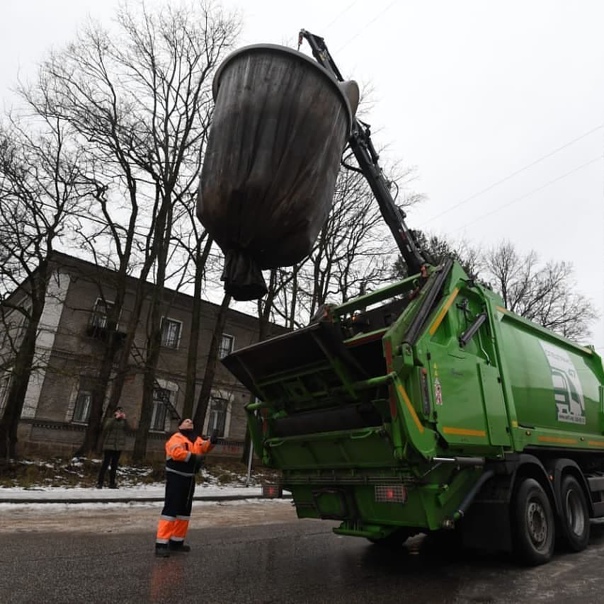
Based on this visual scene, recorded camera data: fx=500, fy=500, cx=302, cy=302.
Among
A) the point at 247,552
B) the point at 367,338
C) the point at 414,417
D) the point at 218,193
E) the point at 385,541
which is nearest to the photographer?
the point at 218,193

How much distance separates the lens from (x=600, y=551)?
5.59m

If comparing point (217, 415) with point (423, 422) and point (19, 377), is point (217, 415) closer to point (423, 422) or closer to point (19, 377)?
point (19, 377)

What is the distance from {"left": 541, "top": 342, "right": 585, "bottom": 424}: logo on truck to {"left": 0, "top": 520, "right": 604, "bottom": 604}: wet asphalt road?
1515 millimetres

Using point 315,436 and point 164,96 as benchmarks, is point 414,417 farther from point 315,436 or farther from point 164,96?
point 164,96

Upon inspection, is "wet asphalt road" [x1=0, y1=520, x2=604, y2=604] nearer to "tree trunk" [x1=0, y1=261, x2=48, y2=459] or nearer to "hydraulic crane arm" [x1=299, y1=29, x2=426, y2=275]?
"hydraulic crane arm" [x1=299, y1=29, x2=426, y2=275]

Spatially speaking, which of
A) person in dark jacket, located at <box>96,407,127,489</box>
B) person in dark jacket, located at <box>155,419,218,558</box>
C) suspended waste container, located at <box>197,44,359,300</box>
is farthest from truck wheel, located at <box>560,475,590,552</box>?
person in dark jacket, located at <box>96,407,127,489</box>

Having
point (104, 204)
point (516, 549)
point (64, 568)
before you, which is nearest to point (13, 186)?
point (104, 204)

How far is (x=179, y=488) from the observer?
550 centimetres

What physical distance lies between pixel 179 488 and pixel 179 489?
0.03ft

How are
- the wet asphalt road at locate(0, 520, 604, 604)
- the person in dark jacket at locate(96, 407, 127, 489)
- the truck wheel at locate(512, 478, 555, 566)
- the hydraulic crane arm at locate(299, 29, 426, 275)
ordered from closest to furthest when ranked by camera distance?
1. the wet asphalt road at locate(0, 520, 604, 604)
2. the truck wheel at locate(512, 478, 555, 566)
3. the hydraulic crane arm at locate(299, 29, 426, 275)
4. the person in dark jacket at locate(96, 407, 127, 489)

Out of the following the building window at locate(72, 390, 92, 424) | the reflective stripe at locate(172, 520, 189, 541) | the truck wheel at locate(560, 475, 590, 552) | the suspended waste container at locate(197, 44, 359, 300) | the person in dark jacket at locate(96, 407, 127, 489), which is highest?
the building window at locate(72, 390, 92, 424)

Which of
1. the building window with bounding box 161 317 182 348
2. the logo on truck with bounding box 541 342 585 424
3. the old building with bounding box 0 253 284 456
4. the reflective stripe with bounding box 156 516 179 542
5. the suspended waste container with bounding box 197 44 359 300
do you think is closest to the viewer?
the suspended waste container with bounding box 197 44 359 300

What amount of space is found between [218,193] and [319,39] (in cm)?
445

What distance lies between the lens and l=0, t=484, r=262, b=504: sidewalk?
9117mm
